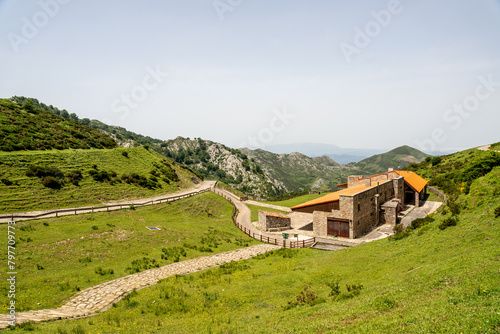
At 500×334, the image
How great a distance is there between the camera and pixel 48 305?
15312 mm

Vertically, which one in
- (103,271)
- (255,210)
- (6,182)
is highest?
(6,182)

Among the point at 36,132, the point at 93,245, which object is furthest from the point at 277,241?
the point at 36,132

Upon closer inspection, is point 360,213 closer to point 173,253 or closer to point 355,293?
point 355,293

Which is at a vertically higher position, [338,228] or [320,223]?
[320,223]

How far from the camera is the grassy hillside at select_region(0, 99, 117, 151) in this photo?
46750 mm

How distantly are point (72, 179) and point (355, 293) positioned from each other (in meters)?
44.8

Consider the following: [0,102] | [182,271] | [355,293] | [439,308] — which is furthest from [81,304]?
[0,102]

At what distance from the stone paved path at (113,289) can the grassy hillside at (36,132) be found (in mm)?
39759

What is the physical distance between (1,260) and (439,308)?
26.2 metres

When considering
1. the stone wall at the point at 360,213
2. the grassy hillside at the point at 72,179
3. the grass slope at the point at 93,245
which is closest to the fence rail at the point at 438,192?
the stone wall at the point at 360,213

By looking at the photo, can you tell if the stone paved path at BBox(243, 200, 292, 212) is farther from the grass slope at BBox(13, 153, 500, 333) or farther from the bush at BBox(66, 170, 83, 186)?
the bush at BBox(66, 170, 83, 186)

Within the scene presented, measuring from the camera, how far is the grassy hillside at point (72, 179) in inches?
1392

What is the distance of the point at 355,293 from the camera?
12984 millimetres

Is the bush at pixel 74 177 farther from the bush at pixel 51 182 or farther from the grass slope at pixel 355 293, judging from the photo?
the grass slope at pixel 355 293
